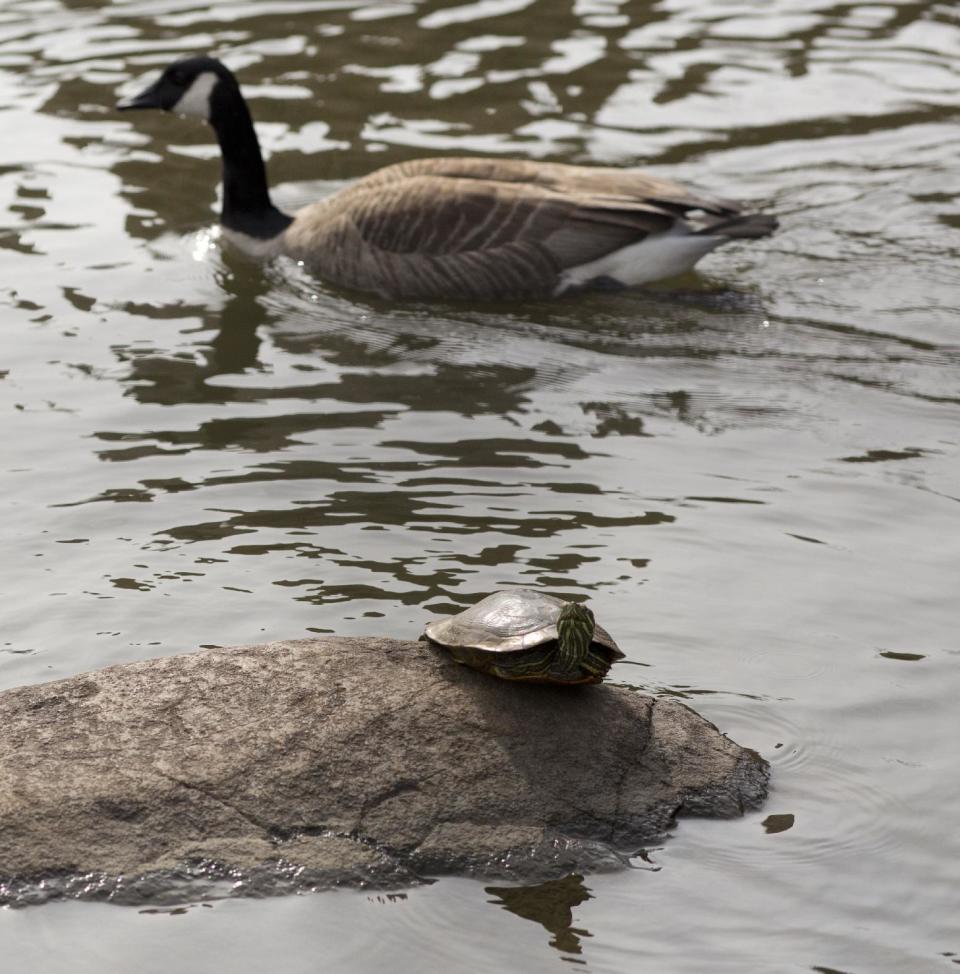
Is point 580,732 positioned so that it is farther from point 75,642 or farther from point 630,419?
point 630,419

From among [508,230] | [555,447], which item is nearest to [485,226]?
[508,230]

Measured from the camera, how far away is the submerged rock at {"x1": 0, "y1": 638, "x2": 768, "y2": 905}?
4.81 m

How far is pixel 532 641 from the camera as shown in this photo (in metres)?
5.11

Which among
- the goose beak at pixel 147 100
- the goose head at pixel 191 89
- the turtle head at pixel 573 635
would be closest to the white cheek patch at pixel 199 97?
the goose head at pixel 191 89

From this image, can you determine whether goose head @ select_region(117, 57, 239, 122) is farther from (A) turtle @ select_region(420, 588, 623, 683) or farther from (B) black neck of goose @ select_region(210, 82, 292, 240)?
(A) turtle @ select_region(420, 588, 623, 683)

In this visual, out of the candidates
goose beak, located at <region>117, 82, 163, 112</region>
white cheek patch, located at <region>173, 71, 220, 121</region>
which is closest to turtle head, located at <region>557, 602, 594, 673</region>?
white cheek patch, located at <region>173, 71, 220, 121</region>

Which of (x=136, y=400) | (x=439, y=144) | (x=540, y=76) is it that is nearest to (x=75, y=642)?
(x=136, y=400)

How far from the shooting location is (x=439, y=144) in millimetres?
13039

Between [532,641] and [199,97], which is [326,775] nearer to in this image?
[532,641]

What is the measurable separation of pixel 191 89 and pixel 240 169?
0.76 meters

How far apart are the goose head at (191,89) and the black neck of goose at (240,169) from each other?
14 millimetres

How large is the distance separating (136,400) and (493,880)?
15.9 ft

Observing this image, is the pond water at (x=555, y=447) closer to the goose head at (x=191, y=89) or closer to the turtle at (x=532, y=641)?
the turtle at (x=532, y=641)

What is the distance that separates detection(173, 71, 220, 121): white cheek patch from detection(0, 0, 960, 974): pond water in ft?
2.43
